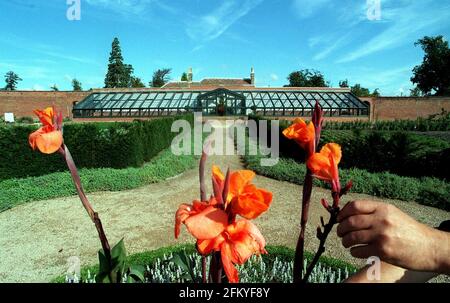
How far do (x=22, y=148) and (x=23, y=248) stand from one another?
16.1 ft

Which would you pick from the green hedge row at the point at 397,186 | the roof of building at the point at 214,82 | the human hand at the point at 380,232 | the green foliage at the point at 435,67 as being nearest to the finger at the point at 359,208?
the human hand at the point at 380,232

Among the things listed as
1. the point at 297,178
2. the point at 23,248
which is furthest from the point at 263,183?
→ the point at 23,248

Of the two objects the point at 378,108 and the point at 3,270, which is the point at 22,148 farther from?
the point at 378,108

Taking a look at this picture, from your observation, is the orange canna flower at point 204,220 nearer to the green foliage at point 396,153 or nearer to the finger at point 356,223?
the finger at point 356,223

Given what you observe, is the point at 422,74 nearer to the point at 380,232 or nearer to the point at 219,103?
the point at 219,103

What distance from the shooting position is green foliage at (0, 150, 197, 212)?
702 centimetres

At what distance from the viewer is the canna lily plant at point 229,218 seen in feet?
1.55

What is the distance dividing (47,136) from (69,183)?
8.03 metres

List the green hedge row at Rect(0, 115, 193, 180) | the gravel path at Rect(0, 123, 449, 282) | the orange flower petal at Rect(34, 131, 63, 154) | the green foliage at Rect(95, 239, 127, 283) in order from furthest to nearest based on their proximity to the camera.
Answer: the green hedge row at Rect(0, 115, 193, 180), the gravel path at Rect(0, 123, 449, 282), the green foliage at Rect(95, 239, 127, 283), the orange flower petal at Rect(34, 131, 63, 154)

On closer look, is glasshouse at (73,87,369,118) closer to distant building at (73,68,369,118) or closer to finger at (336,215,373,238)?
distant building at (73,68,369,118)

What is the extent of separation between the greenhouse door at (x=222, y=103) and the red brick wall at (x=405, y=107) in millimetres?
13288

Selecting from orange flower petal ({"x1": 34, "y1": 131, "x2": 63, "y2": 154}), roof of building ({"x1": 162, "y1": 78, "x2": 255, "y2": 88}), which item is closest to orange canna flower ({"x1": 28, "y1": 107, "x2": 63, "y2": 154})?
orange flower petal ({"x1": 34, "y1": 131, "x2": 63, "y2": 154})

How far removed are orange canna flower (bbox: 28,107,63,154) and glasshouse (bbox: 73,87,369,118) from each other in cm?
2722
